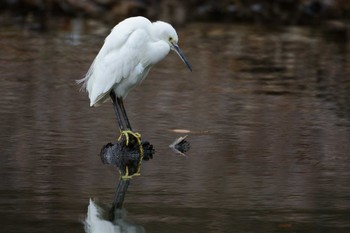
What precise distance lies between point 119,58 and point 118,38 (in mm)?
196

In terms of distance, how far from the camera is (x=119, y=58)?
10.1 m

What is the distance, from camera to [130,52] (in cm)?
1009

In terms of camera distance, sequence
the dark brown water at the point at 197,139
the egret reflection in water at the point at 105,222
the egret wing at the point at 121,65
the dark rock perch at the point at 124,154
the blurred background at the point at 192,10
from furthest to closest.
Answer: the blurred background at the point at 192,10 → the egret wing at the point at 121,65 → the dark rock perch at the point at 124,154 → the dark brown water at the point at 197,139 → the egret reflection in water at the point at 105,222

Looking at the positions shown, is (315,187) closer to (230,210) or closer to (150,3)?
(230,210)

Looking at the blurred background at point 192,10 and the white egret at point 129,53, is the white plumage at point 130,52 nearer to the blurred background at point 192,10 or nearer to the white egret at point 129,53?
the white egret at point 129,53

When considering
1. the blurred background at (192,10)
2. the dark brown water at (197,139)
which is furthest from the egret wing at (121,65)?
the blurred background at (192,10)

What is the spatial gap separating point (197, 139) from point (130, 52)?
1441mm

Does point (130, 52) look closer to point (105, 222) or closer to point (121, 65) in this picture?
point (121, 65)

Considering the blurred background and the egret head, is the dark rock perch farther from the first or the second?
the blurred background

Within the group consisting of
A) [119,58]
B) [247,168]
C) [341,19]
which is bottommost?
[341,19]

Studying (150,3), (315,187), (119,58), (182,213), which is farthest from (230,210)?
(150,3)

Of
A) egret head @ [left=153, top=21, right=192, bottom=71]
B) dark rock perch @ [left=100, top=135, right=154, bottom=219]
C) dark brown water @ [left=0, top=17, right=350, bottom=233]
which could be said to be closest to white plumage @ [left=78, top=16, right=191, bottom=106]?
egret head @ [left=153, top=21, right=192, bottom=71]

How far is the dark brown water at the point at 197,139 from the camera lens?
789 cm

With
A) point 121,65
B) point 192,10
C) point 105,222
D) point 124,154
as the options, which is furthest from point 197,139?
point 192,10
